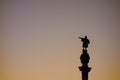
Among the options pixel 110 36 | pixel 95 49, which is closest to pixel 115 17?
pixel 110 36

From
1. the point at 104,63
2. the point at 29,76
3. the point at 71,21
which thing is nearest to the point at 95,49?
the point at 104,63

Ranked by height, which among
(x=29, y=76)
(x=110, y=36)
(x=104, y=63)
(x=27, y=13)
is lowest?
(x=29, y=76)

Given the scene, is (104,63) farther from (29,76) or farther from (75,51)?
(29,76)

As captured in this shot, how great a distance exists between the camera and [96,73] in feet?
13.2

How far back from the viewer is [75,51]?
4.02m

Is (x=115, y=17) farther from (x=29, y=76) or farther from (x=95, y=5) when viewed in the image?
(x=29, y=76)

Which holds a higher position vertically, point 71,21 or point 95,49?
point 71,21

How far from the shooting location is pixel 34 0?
158 inches

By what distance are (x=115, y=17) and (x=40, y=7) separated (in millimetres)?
1137

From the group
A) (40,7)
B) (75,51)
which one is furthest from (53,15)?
(75,51)

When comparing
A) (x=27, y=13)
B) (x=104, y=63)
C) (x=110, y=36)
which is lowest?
(x=104, y=63)

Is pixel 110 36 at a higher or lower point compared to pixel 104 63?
higher

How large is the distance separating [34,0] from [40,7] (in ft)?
0.45

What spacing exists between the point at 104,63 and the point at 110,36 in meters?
0.42
